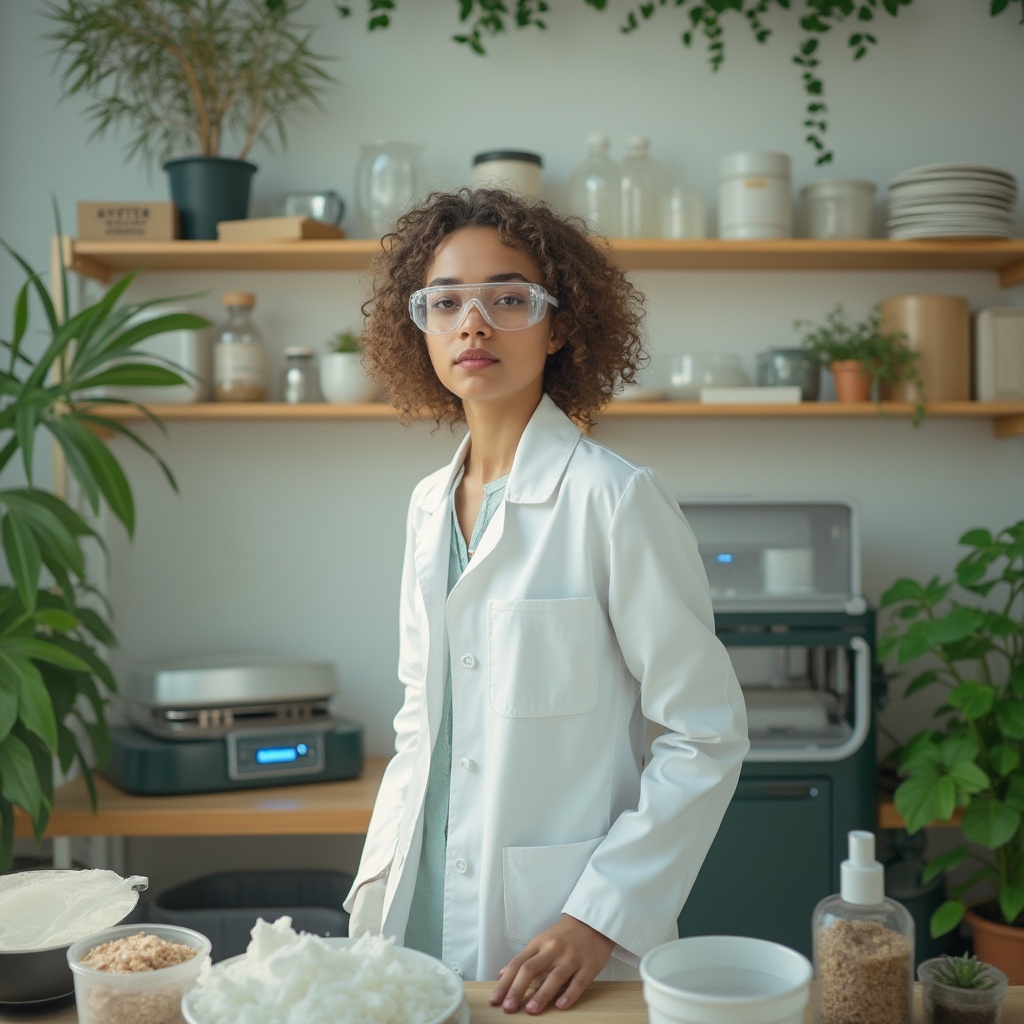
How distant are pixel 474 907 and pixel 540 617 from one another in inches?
14.0

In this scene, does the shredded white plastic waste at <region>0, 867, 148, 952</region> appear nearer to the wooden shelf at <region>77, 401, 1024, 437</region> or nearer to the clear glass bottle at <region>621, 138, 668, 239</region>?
the wooden shelf at <region>77, 401, 1024, 437</region>

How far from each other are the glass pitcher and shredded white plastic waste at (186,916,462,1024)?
226 cm

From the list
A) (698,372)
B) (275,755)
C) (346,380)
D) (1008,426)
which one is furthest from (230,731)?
(1008,426)

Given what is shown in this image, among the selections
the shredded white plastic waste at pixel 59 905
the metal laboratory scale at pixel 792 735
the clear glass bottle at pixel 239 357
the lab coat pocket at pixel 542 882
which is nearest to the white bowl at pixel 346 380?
the clear glass bottle at pixel 239 357

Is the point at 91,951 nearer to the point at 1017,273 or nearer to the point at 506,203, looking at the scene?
the point at 506,203

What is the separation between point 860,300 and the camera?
311 cm

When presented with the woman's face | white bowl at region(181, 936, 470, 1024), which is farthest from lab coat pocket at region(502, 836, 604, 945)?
the woman's face

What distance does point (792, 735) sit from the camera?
2.71m

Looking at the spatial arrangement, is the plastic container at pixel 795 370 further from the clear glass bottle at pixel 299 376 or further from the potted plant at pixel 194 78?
the potted plant at pixel 194 78

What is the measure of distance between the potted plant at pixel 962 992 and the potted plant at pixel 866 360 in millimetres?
2056

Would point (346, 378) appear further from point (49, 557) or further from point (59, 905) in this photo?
point (59, 905)

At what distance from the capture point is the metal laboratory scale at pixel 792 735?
2.63m

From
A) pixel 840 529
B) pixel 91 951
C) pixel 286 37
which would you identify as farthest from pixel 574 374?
pixel 286 37

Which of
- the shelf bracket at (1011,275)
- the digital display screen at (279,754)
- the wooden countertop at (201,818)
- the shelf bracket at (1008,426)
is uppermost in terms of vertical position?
the shelf bracket at (1011,275)
